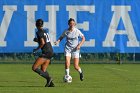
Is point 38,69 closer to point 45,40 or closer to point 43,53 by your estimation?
point 43,53

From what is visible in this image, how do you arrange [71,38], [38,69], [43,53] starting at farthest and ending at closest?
[71,38] < [43,53] < [38,69]

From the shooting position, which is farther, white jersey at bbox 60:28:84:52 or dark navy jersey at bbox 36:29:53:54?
white jersey at bbox 60:28:84:52

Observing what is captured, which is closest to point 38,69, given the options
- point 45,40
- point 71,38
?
point 45,40

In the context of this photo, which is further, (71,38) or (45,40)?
(71,38)

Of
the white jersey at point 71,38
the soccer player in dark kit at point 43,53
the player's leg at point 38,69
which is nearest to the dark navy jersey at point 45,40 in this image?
the soccer player in dark kit at point 43,53

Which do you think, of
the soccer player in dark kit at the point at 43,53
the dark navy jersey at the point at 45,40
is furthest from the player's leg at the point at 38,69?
the dark navy jersey at the point at 45,40

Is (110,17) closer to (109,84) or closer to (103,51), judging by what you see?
(103,51)

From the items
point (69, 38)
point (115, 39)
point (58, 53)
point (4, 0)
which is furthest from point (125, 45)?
point (69, 38)

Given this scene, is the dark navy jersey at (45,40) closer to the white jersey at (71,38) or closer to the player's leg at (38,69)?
the player's leg at (38,69)

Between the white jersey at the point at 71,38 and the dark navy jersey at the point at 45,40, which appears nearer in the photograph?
the dark navy jersey at the point at 45,40

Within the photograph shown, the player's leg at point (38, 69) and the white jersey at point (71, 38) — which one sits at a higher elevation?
the white jersey at point (71, 38)

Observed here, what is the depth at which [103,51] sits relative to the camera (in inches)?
1355

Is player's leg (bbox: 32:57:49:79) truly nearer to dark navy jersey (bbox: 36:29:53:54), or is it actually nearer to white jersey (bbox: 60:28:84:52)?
dark navy jersey (bbox: 36:29:53:54)

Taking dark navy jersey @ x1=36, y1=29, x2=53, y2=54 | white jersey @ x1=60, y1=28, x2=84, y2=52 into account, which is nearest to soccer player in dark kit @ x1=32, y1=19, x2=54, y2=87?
dark navy jersey @ x1=36, y1=29, x2=53, y2=54
